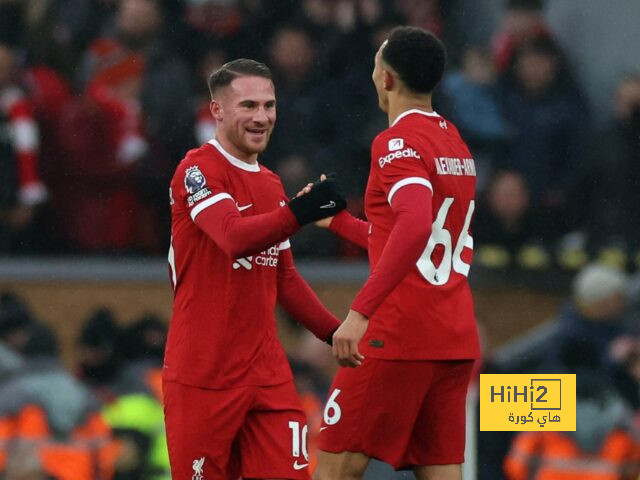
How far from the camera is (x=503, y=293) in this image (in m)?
8.15

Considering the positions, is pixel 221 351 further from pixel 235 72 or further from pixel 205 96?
pixel 205 96

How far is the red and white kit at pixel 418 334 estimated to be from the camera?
503 centimetres

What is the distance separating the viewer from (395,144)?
4969 millimetres

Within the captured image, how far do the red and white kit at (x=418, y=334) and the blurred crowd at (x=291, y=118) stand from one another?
307 centimetres

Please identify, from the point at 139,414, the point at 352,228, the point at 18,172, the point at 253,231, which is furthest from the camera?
the point at 18,172

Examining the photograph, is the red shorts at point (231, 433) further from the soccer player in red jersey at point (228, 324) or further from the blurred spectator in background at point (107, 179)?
the blurred spectator in background at point (107, 179)

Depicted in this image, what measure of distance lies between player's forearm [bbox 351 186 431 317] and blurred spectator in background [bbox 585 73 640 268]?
12.2 ft

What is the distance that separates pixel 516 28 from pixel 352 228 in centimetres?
380

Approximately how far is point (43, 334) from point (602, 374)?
9.77ft

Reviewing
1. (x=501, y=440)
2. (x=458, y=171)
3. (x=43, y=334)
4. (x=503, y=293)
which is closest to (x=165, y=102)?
(x=43, y=334)

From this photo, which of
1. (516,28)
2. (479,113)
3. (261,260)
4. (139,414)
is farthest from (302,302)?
(516,28)

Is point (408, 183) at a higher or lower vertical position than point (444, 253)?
higher

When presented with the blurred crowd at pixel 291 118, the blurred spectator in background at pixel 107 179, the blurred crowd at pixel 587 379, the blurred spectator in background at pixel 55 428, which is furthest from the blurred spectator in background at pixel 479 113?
the blurred spectator in background at pixel 55 428

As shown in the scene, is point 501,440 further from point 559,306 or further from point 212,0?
point 212,0
